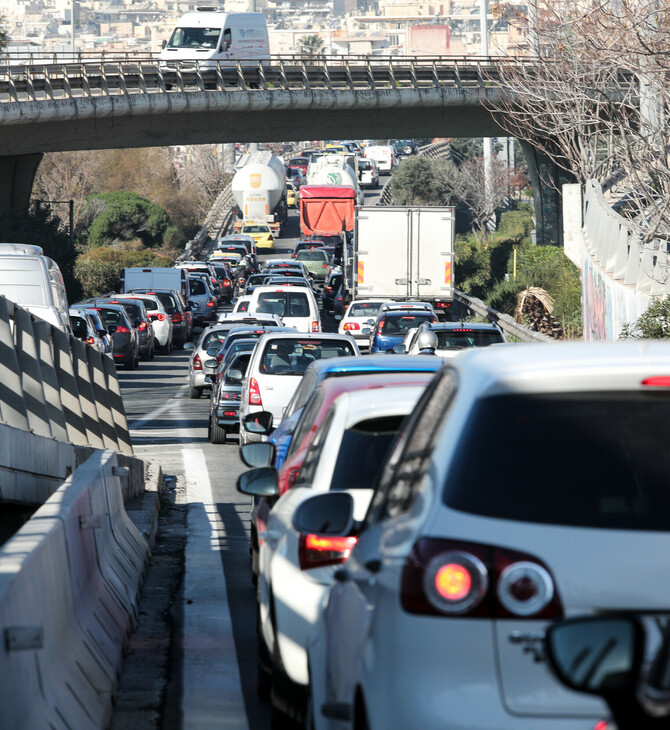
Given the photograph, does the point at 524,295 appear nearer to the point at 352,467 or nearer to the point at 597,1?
the point at 597,1

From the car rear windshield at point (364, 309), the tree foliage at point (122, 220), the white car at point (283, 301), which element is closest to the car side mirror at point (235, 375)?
the white car at point (283, 301)

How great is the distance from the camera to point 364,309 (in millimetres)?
40312

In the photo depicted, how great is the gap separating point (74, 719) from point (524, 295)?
36.9m

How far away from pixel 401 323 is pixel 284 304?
6.73m

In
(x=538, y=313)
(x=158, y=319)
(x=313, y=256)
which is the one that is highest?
(x=158, y=319)

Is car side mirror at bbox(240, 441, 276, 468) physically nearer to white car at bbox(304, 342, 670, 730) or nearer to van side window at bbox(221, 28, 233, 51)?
white car at bbox(304, 342, 670, 730)

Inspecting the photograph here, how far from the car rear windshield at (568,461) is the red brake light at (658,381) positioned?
0.10 feet

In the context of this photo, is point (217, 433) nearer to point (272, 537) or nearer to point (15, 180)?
point (272, 537)

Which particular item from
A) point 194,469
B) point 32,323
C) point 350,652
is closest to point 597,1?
point 194,469

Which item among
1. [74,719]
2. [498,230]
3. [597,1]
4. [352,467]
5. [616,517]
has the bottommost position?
[498,230]

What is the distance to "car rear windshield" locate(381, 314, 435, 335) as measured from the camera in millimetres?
31027

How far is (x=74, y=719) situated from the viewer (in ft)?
18.0

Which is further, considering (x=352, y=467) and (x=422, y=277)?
(x=422, y=277)

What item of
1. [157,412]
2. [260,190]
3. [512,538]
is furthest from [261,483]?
[260,190]
